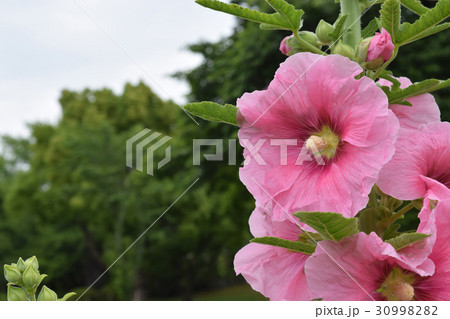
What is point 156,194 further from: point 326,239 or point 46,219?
point 326,239

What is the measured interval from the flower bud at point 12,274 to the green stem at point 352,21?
65cm

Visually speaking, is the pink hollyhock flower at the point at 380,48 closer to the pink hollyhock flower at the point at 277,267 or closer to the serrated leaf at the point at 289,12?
the serrated leaf at the point at 289,12

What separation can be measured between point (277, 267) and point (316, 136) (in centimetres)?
24

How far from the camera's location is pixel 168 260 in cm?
1695

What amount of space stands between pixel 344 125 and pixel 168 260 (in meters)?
16.7

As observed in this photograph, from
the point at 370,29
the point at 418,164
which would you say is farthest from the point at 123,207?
the point at 418,164

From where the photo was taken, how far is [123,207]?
15328 millimetres

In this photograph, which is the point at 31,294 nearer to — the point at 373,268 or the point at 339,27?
the point at 373,268

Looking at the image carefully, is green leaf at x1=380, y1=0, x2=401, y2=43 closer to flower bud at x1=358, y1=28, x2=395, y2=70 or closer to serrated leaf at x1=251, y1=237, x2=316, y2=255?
flower bud at x1=358, y1=28, x2=395, y2=70

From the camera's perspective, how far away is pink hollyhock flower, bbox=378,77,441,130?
89 cm

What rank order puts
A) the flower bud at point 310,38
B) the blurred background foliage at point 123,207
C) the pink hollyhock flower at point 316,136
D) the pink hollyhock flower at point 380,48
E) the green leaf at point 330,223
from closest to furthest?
the green leaf at point 330,223 → the pink hollyhock flower at point 316,136 → the pink hollyhock flower at point 380,48 → the flower bud at point 310,38 → the blurred background foliage at point 123,207

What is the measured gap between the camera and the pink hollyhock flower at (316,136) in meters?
0.69

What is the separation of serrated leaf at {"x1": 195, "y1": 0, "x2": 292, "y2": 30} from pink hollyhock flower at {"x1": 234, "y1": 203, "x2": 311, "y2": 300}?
31cm

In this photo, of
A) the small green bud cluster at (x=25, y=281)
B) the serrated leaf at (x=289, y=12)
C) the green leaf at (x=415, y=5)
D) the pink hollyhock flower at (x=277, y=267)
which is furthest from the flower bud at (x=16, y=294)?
the green leaf at (x=415, y=5)
